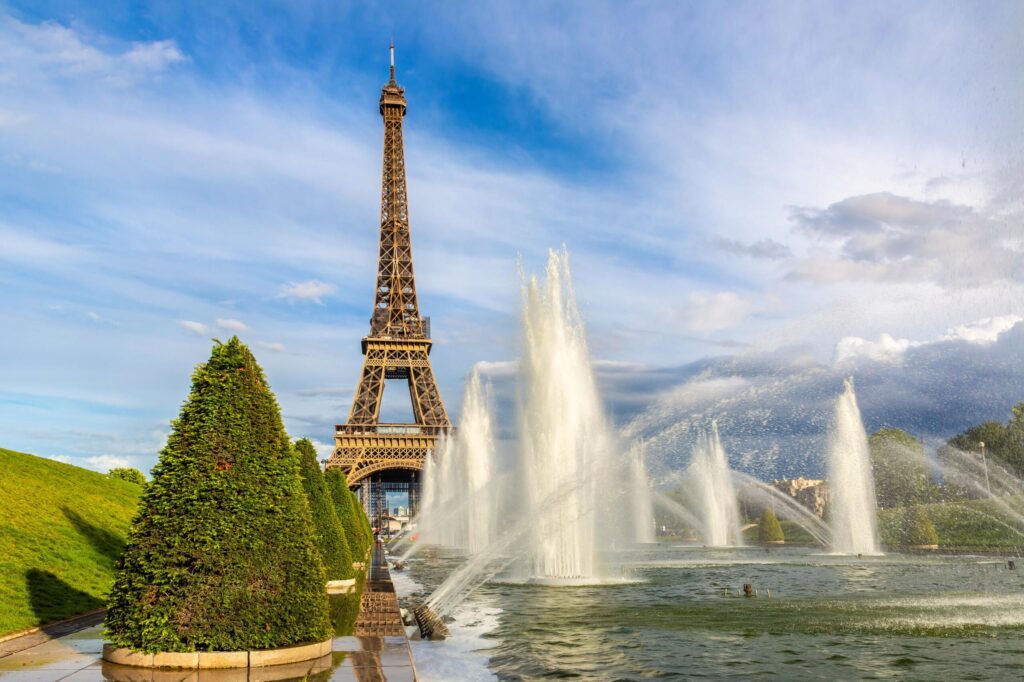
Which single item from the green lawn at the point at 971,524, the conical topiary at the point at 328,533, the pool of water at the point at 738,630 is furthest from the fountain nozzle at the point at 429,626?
the green lawn at the point at 971,524

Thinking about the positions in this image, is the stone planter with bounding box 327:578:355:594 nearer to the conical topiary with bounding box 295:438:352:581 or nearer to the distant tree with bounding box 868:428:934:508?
the conical topiary with bounding box 295:438:352:581

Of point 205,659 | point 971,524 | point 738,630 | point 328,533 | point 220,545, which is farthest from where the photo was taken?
point 971,524

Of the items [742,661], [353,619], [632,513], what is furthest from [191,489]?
[632,513]

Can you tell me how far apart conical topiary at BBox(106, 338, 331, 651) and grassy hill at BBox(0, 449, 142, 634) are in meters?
6.02

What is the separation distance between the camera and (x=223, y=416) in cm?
1187

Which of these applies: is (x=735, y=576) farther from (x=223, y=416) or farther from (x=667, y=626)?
(x=223, y=416)

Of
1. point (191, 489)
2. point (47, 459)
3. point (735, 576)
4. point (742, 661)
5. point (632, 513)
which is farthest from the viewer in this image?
point (632, 513)

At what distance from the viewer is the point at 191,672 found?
1067cm

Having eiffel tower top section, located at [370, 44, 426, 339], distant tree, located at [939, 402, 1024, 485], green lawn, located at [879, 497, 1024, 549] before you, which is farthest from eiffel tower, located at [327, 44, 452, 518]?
distant tree, located at [939, 402, 1024, 485]

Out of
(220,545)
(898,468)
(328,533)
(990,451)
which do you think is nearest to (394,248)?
(898,468)

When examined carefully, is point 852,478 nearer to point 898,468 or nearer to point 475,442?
point 475,442

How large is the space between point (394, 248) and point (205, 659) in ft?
286

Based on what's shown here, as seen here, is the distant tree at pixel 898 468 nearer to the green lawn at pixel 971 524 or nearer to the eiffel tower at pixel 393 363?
the green lawn at pixel 971 524

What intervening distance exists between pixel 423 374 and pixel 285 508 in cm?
7845
